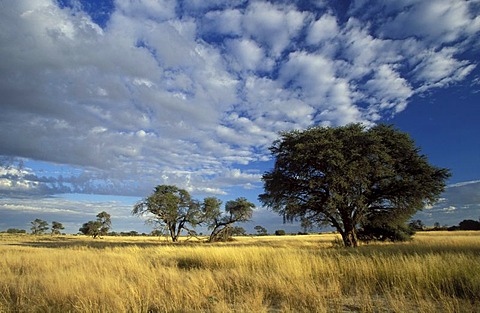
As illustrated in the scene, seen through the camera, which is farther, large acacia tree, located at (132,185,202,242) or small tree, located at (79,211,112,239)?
small tree, located at (79,211,112,239)

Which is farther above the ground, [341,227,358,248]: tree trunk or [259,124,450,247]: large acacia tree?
[259,124,450,247]: large acacia tree

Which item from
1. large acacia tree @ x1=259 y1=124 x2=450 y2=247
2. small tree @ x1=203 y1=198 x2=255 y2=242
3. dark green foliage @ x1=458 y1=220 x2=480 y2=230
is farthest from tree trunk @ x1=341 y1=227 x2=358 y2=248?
dark green foliage @ x1=458 y1=220 x2=480 y2=230

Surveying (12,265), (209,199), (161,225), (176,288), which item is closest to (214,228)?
(209,199)

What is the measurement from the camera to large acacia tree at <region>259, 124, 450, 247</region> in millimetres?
21500

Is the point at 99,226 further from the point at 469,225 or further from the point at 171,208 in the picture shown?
the point at 469,225

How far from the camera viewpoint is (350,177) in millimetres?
20969

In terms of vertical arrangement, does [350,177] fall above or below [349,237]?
above

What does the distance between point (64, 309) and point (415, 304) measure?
6.89 meters

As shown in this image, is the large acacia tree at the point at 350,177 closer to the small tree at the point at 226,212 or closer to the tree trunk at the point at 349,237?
the tree trunk at the point at 349,237

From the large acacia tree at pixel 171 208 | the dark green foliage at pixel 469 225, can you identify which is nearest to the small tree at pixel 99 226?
the large acacia tree at pixel 171 208

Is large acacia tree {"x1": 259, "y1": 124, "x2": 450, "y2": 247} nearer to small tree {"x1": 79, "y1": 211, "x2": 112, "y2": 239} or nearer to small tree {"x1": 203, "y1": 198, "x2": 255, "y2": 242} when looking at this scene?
small tree {"x1": 203, "y1": 198, "x2": 255, "y2": 242}

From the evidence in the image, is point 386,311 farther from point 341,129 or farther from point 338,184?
point 341,129

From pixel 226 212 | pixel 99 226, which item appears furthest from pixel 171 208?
pixel 99 226

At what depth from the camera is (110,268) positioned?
1091 centimetres
